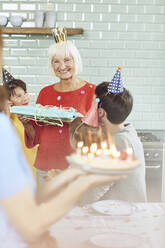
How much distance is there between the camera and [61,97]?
72 cm

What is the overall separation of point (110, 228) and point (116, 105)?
6.9 inches

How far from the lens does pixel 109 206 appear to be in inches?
25.7

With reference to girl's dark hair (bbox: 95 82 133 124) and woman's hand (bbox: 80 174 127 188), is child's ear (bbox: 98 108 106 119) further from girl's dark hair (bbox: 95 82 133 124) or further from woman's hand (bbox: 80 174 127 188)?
woman's hand (bbox: 80 174 127 188)

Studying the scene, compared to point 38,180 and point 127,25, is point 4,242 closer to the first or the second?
point 38,180

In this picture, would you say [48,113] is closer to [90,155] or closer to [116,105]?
[116,105]

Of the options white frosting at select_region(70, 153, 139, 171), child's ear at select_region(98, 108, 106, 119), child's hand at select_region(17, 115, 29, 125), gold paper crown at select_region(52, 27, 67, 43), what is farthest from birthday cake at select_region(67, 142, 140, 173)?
gold paper crown at select_region(52, 27, 67, 43)

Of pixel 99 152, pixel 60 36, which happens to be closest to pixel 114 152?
pixel 99 152

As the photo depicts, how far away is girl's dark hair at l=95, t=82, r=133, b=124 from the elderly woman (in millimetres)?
100

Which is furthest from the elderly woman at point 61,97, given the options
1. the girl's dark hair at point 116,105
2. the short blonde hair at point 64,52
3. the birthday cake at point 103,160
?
the birthday cake at point 103,160

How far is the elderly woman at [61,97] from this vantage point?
0.66m

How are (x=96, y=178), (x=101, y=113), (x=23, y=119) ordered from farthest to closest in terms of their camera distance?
(x=23, y=119) → (x=101, y=113) → (x=96, y=178)

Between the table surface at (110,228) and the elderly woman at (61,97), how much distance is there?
0.34 feet

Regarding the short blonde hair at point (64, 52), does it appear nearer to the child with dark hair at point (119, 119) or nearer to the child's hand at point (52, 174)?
the child with dark hair at point (119, 119)

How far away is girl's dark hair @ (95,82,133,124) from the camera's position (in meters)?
0.56
